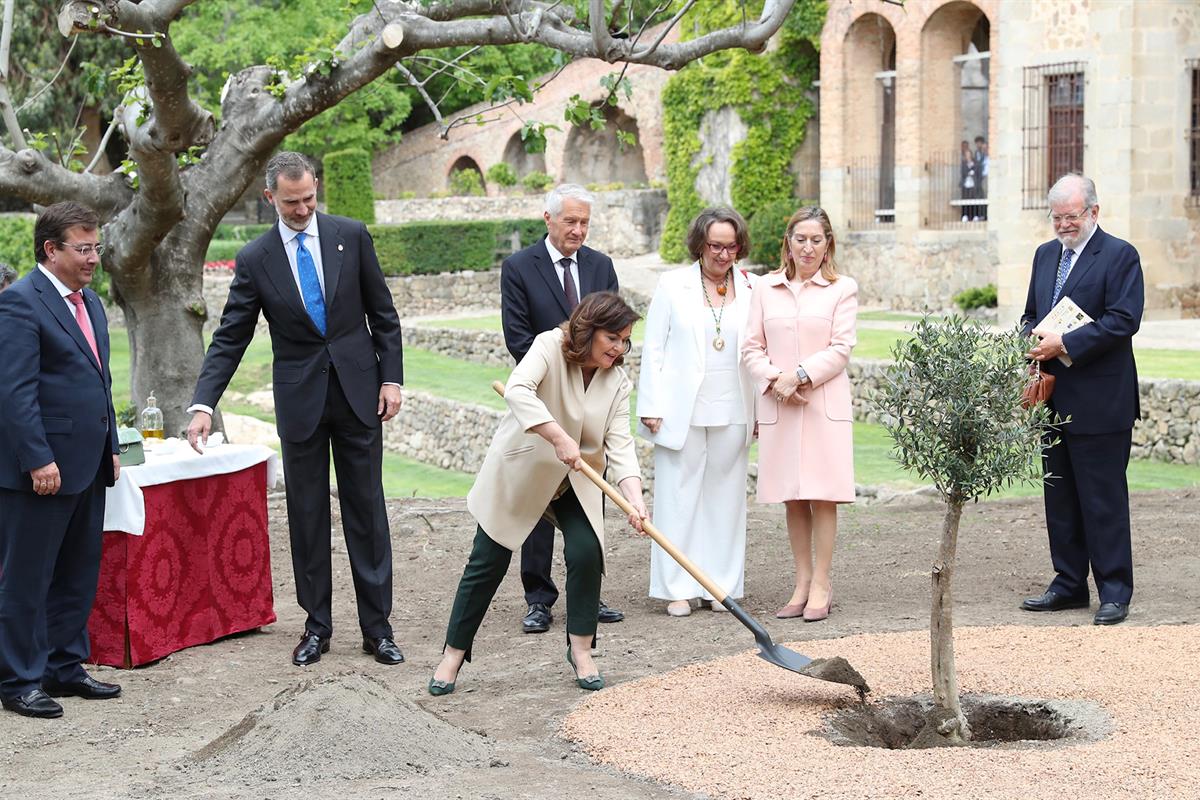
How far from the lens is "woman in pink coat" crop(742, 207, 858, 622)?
7.34 metres

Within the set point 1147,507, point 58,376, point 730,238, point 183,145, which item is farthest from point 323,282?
point 1147,507

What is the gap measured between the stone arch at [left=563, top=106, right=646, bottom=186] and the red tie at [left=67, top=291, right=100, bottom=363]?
122 feet

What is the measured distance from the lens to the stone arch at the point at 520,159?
4584 centimetres

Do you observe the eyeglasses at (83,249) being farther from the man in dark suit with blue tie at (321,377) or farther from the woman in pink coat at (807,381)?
the woman in pink coat at (807,381)

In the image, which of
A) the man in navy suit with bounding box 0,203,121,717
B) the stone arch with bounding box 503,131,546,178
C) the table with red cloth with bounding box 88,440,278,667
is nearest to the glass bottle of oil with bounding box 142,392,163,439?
the table with red cloth with bounding box 88,440,278,667

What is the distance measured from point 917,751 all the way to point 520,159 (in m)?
42.8

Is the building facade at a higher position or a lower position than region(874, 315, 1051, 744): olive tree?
higher

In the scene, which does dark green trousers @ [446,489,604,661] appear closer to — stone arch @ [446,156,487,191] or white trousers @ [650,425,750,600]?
white trousers @ [650,425,750,600]

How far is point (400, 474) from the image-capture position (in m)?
18.9

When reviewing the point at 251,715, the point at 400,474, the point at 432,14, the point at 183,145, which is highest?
the point at 432,14

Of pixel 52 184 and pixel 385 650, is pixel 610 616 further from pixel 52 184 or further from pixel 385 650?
pixel 52 184

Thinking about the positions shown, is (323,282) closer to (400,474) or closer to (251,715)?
(251,715)

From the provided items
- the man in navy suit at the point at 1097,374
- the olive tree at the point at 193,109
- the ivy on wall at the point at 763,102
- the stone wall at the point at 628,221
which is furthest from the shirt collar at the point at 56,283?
the stone wall at the point at 628,221

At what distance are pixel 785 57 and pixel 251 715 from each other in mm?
25668
